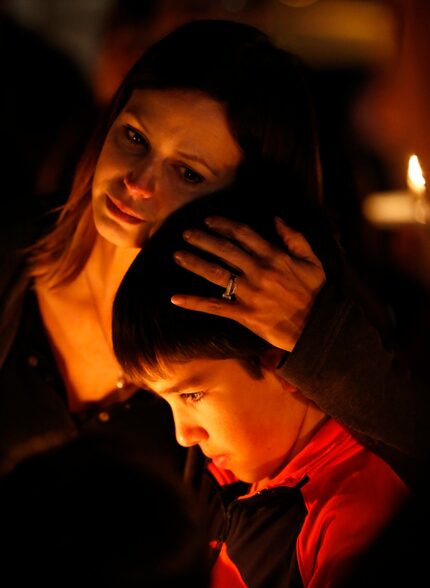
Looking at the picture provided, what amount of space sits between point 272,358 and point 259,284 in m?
0.20

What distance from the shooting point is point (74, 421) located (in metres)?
1.50

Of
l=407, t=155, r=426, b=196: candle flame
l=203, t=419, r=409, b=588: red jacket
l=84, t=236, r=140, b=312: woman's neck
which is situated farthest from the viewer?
l=84, t=236, r=140, b=312: woman's neck

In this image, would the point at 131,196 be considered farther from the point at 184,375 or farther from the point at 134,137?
the point at 184,375

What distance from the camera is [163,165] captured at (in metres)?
1.35

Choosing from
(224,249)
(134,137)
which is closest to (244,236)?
Answer: (224,249)

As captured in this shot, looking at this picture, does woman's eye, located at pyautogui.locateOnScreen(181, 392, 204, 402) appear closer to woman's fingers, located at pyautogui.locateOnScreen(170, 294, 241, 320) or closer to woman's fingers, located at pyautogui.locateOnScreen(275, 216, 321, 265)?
woman's fingers, located at pyautogui.locateOnScreen(170, 294, 241, 320)

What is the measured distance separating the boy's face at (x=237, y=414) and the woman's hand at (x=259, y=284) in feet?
0.45

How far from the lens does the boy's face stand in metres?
1.28

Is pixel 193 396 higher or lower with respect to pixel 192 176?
lower

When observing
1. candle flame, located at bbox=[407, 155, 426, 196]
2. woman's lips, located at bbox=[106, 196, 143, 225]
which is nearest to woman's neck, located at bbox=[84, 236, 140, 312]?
woman's lips, located at bbox=[106, 196, 143, 225]

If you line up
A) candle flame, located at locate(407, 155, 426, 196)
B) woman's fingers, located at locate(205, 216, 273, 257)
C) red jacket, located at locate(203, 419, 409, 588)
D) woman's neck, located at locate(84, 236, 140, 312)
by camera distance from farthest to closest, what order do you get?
woman's neck, located at locate(84, 236, 140, 312)
candle flame, located at locate(407, 155, 426, 196)
woman's fingers, located at locate(205, 216, 273, 257)
red jacket, located at locate(203, 419, 409, 588)

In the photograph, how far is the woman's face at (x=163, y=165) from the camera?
4.37 ft

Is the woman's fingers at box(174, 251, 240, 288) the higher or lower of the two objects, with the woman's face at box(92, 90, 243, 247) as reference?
lower

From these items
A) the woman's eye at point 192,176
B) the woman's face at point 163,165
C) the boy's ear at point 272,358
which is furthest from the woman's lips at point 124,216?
the boy's ear at point 272,358
